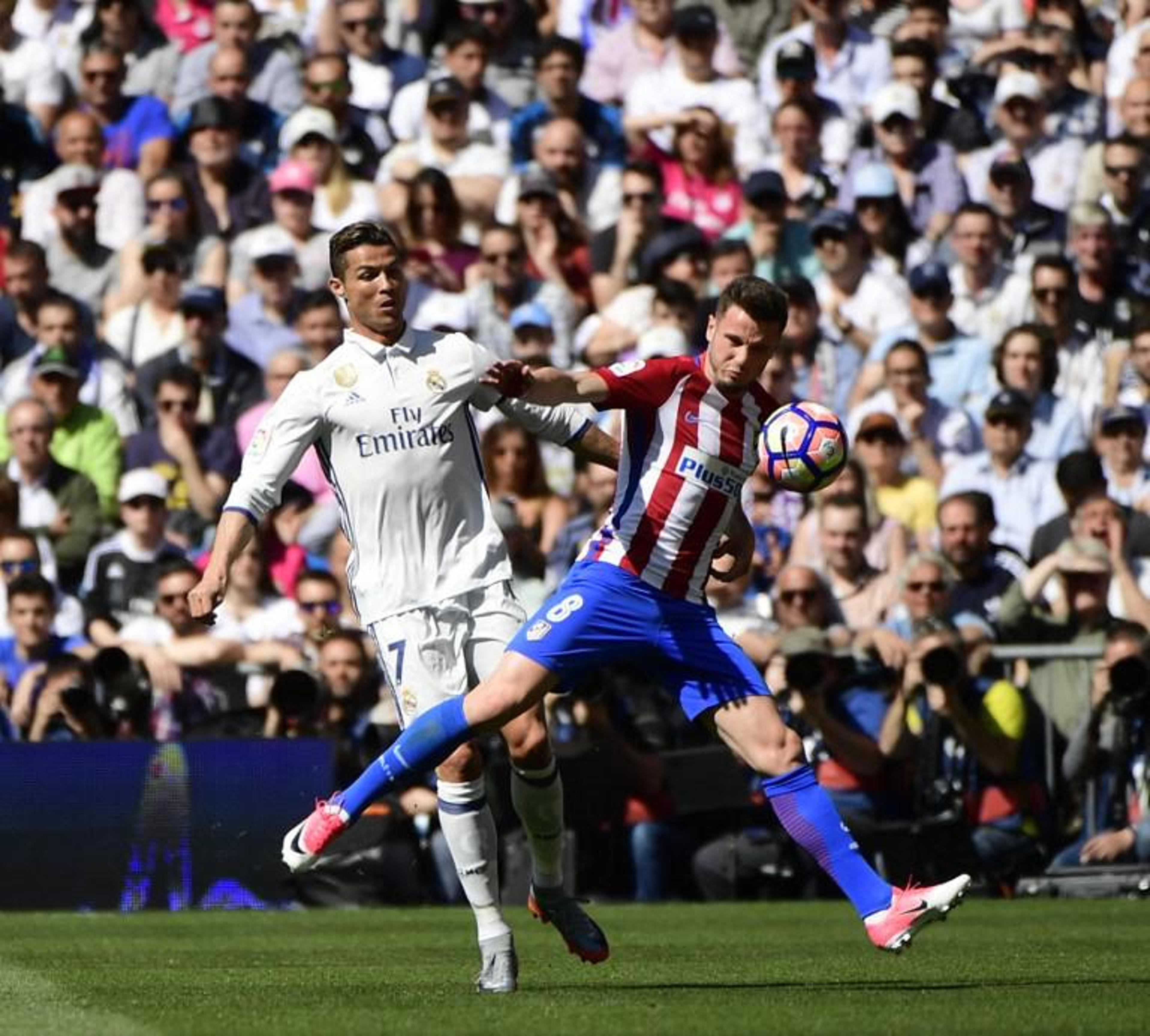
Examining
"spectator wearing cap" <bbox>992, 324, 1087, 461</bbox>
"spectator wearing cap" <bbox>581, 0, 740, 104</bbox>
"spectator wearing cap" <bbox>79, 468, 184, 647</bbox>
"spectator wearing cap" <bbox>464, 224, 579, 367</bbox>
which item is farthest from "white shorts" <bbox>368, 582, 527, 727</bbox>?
"spectator wearing cap" <bbox>581, 0, 740, 104</bbox>

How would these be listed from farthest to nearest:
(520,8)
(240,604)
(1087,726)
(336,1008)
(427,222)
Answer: (520,8) < (427,222) < (240,604) < (1087,726) < (336,1008)

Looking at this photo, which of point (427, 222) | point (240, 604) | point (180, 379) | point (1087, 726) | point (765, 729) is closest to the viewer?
point (765, 729)

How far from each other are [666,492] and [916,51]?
9.71 meters

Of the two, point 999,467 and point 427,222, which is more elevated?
A: point 427,222

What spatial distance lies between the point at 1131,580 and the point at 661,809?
113 inches

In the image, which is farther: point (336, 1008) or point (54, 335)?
point (54, 335)

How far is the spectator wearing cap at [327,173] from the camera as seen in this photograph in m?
18.0

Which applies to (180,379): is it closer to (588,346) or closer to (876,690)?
(588,346)

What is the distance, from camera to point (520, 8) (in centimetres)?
1959

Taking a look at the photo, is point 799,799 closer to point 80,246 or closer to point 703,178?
point 703,178

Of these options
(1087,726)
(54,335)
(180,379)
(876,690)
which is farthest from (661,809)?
(54,335)

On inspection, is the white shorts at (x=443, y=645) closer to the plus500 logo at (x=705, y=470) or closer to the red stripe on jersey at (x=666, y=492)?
the red stripe on jersey at (x=666, y=492)

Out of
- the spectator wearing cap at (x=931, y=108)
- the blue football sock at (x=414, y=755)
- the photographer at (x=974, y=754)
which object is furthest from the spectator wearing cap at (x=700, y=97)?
the blue football sock at (x=414, y=755)

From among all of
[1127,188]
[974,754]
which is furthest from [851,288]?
[974,754]
